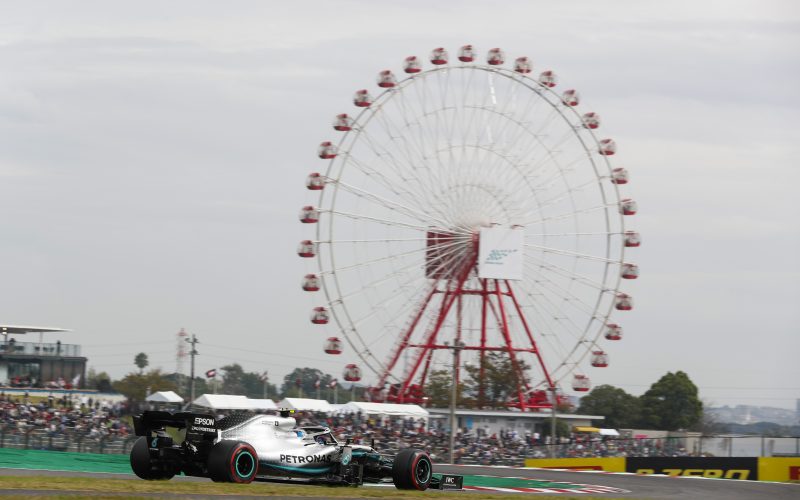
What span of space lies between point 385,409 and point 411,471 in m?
39.6

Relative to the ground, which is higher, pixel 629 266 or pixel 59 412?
pixel 629 266

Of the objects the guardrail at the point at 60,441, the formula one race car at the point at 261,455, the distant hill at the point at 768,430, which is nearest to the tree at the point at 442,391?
the distant hill at the point at 768,430

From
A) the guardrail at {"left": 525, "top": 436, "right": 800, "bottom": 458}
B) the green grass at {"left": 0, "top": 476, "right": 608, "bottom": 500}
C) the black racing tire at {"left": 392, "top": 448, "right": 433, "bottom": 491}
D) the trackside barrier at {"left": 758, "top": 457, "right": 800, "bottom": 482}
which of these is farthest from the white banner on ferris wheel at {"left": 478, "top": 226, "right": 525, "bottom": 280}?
the green grass at {"left": 0, "top": 476, "right": 608, "bottom": 500}

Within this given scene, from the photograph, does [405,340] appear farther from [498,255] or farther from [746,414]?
[746,414]

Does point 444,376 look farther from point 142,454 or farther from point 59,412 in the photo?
point 142,454

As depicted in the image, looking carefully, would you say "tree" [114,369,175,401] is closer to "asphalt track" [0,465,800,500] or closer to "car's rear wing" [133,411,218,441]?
"asphalt track" [0,465,800,500]

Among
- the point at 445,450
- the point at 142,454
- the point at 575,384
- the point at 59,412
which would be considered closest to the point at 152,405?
the point at 59,412

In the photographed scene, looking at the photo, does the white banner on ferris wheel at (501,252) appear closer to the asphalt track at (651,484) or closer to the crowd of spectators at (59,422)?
the asphalt track at (651,484)

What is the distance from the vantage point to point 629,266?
65188 millimetres

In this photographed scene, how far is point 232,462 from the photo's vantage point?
21844mm

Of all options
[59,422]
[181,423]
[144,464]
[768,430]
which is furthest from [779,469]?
[768,430]

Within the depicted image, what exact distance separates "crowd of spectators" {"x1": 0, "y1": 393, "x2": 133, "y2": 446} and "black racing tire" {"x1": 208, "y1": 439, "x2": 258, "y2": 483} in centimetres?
2726

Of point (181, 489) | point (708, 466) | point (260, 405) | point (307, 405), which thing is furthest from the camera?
point (307, 405)

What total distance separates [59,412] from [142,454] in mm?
30990
